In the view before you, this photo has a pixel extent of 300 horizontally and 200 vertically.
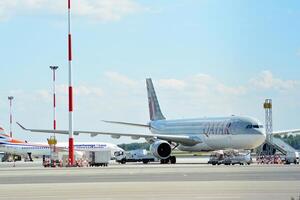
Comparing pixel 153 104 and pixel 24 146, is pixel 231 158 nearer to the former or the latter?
pixel 153 104

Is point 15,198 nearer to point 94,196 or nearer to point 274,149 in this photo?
point 94,196

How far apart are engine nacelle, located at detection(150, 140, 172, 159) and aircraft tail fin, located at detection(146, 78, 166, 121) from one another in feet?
59.7

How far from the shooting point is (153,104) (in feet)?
313

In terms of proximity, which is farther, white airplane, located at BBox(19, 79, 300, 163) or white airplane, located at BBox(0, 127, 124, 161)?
white airplane, located at BBox(0, 127, 124, 161)

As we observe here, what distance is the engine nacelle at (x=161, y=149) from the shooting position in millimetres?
75000

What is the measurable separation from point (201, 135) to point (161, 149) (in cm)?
486

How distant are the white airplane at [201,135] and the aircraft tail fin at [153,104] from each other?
6.76 meters

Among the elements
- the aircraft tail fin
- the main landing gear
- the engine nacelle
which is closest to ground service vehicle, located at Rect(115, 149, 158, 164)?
the aircraft tail fin

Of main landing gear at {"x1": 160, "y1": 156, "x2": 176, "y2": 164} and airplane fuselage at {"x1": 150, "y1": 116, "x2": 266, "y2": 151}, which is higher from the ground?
airplane fuselage at {"x1": 150, "y1": 116, "x2": 266, "y2": 151}

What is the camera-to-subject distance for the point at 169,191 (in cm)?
2920

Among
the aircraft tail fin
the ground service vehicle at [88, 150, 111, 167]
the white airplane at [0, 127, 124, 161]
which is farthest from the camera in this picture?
the white airplane at [0, 127, 124, 161]

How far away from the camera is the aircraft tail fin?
94188 millimetres

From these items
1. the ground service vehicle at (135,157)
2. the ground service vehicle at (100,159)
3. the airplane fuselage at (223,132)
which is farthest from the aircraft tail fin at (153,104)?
the ground service vehicle at (100,159)

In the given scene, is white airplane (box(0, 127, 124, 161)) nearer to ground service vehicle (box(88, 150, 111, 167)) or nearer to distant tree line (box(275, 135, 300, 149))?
distant tree line (box(275, 135, 300, 149))
